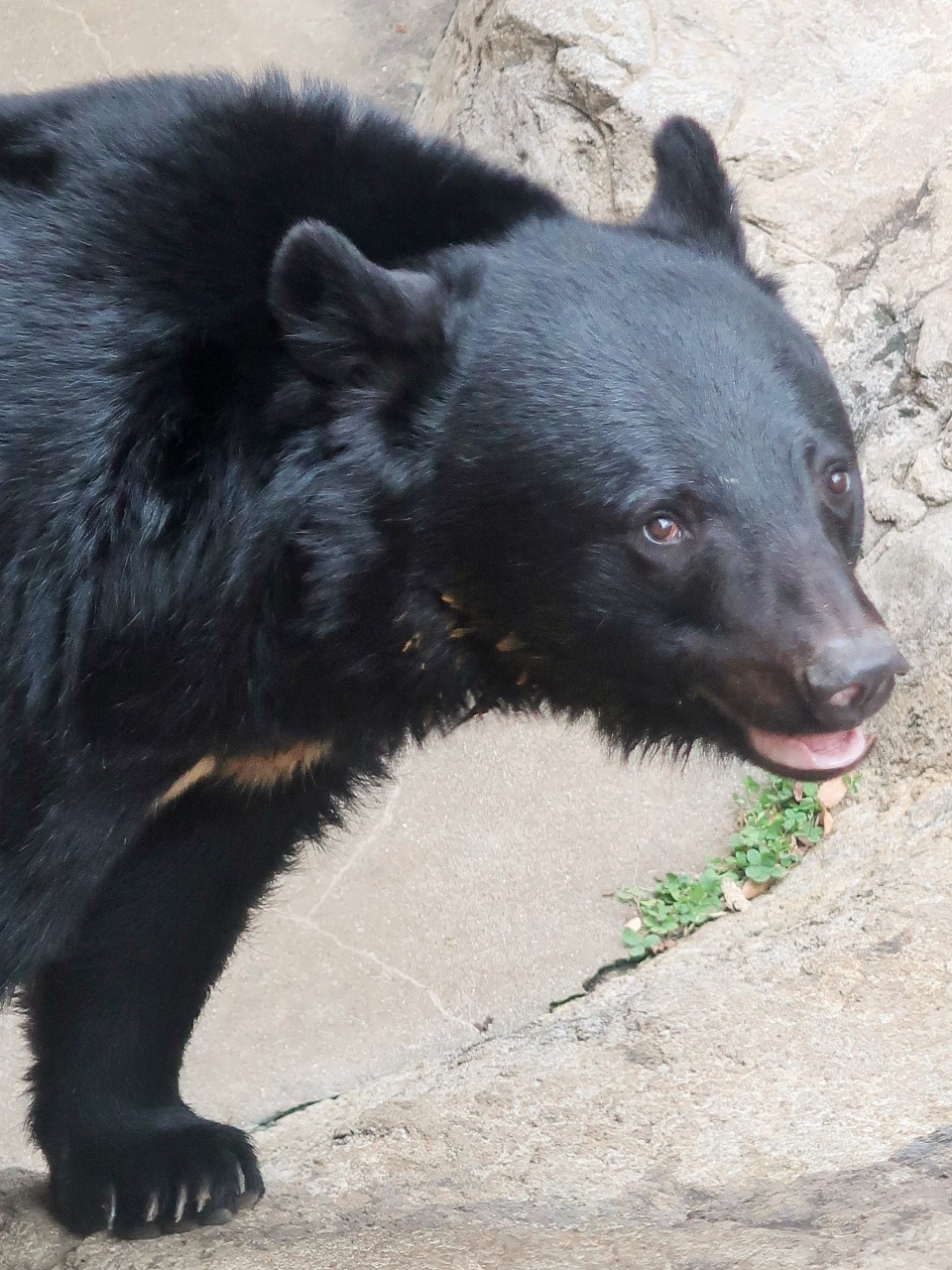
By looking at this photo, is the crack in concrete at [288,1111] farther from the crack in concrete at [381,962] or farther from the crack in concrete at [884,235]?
the crack in concrete at [884,235]

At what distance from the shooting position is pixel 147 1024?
3.12 meters

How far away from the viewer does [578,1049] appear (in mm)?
3520

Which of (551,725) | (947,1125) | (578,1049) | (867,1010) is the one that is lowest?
(551,725)

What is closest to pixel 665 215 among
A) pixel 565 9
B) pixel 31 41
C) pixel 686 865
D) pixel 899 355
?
pixel 899 355

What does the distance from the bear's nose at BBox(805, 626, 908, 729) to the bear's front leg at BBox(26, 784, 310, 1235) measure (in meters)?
1.24

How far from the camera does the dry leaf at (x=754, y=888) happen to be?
458cm

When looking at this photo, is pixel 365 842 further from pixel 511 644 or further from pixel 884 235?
pixel 511 644

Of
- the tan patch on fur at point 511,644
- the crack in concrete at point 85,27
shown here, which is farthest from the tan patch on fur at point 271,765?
the crack in concrete at point 85,27

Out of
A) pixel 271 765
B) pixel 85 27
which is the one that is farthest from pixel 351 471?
pixel 85 27

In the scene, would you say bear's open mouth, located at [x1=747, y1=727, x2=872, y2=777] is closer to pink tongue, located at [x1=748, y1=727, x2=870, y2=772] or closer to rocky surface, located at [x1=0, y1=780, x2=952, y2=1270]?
pink tongue, located at [x1=748, y1=727, x2=870, y2=772]

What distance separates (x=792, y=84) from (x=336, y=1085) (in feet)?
12.6

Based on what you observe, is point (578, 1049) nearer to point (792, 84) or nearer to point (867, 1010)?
point (867, 1010)

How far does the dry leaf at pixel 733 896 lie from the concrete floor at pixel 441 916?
12.0 inches

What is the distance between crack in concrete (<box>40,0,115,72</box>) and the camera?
695 cm
